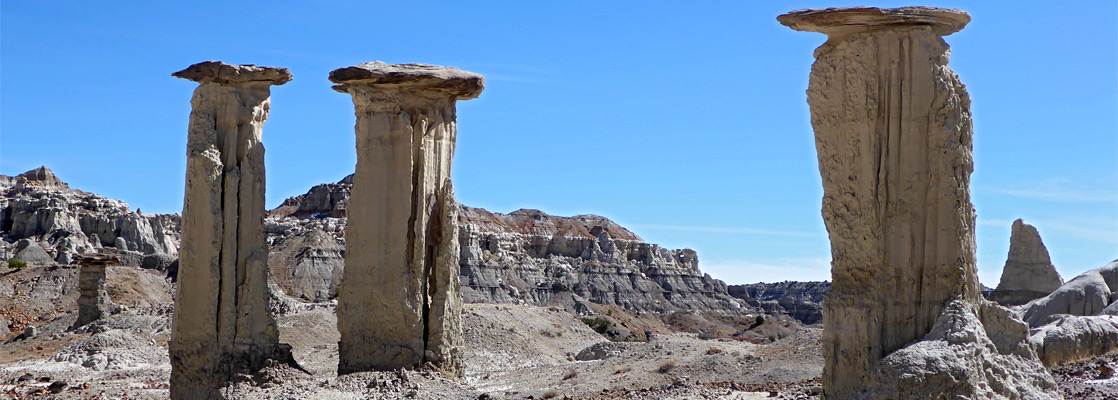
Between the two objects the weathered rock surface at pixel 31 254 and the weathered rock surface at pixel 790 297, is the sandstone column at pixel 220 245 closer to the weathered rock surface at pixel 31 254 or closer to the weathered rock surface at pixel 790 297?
the weathered rock surface at pixel 31 254

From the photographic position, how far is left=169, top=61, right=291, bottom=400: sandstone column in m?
16.2

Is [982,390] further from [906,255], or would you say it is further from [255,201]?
[255,201]

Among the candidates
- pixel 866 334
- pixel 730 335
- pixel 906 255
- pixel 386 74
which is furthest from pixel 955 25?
pixel 730 335

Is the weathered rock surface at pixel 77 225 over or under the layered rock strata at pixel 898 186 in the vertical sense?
over

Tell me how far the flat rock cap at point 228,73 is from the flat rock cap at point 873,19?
8.64 meters

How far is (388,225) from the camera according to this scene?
54.3 feet

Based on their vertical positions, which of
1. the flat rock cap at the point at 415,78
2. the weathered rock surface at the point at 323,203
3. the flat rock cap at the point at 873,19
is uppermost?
the weathered rock surface at the point at 323,203

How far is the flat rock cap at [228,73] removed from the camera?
16.5 metres

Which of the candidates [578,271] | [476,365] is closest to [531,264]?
[578,271]

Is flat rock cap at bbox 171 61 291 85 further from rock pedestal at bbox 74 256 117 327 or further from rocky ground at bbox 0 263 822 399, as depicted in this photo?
rock pedestal at bbox 74 256 117 327

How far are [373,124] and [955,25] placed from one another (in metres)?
8.69

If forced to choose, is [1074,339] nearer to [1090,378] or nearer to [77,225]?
[1090,378]

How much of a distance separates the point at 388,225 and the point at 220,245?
2522mm

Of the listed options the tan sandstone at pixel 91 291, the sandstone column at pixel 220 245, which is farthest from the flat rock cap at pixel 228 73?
the tan sandstone at pixel 91 291
